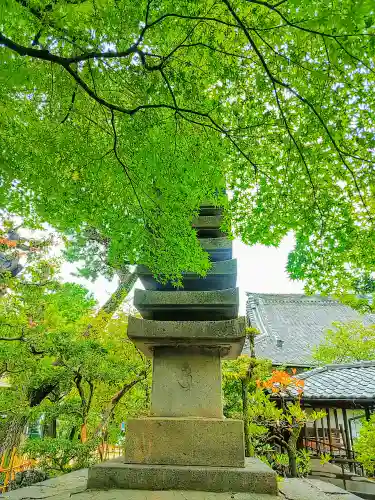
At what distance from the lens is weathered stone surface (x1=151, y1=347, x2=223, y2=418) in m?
3.83

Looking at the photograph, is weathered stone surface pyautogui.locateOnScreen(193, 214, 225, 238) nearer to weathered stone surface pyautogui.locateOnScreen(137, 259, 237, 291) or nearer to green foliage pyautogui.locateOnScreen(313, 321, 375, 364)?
weathered stone surface pyautogui.locateOnScreen(137, 259, 237, 291)

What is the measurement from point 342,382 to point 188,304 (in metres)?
8.78

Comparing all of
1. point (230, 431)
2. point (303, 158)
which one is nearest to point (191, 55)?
point (303, 158)

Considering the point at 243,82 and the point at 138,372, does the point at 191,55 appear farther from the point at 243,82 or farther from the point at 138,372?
the point at 138,372

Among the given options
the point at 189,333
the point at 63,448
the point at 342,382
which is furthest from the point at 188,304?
the point at 342,382

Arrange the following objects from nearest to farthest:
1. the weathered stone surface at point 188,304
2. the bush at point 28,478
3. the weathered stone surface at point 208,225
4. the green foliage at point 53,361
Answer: the weathered stone surface at point 188,304 < the weathered stone surface at point 208,225 < the green foliage at point 53,361 < the bush at point 28,478

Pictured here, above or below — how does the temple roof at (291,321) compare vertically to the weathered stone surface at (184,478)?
above

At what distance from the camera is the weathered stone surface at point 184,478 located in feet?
10.4

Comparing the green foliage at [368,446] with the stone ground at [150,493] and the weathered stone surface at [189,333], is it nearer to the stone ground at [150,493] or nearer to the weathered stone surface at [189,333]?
the stone ground at [150,493]

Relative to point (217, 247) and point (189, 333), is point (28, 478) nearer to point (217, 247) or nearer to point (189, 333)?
point (189, 333)

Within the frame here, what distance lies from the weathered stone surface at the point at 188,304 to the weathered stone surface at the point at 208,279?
0.55 ft

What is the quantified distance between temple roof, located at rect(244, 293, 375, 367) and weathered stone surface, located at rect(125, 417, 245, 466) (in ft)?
44.6

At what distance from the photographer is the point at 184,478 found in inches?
127

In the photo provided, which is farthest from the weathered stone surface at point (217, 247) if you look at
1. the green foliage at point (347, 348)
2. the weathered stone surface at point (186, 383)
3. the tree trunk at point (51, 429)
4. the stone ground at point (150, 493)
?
the green foliage at point (347, 348)
